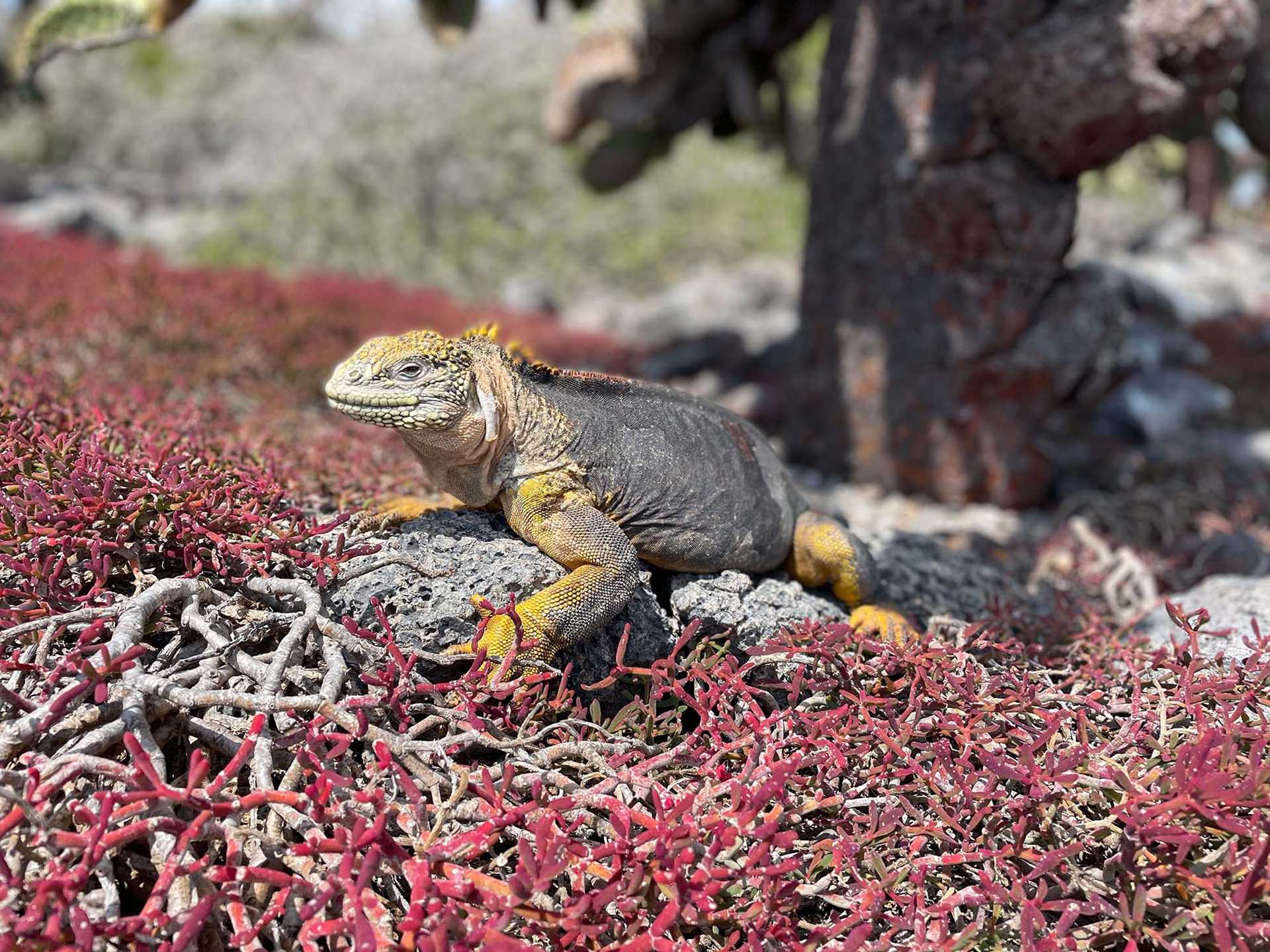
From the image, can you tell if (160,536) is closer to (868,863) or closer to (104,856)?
(104,856)

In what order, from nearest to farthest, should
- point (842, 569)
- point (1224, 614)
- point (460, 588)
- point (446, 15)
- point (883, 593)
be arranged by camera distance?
1. point (460, 588)
2. point (842, 569)
3. point (1224, 614)
4. point (883, 593)
5. point (446, 15)

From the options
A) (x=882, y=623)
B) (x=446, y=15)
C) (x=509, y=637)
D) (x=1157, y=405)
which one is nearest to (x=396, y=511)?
(x=509, y=637)

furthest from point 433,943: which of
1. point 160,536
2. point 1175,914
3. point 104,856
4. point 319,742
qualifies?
point 1175,914

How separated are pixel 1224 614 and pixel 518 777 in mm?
2684

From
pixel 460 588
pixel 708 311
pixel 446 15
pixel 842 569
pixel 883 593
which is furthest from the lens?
pixel 708 311

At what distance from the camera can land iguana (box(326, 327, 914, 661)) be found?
2.41 m

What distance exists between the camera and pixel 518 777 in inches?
80.8

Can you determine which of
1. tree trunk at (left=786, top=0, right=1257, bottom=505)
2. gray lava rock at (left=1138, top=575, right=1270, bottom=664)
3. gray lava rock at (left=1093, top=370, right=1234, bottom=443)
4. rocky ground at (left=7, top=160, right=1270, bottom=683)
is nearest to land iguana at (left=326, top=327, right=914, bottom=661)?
rocky ground at (left=7, top=160, right=1270, bottom=683)

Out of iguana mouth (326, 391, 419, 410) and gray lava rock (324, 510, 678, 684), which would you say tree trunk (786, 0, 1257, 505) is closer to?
gray lava rock (324, 510, 678, 684)

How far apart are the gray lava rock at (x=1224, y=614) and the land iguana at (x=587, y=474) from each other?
39.6 inches

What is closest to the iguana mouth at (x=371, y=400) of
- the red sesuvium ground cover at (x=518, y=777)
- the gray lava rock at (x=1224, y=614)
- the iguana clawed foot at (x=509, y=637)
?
the red sesuvium ground cover at (x=518, y=777)

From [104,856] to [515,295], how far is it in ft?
44.1

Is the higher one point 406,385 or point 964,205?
point 964,205

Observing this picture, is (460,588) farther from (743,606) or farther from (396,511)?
(743,606)
